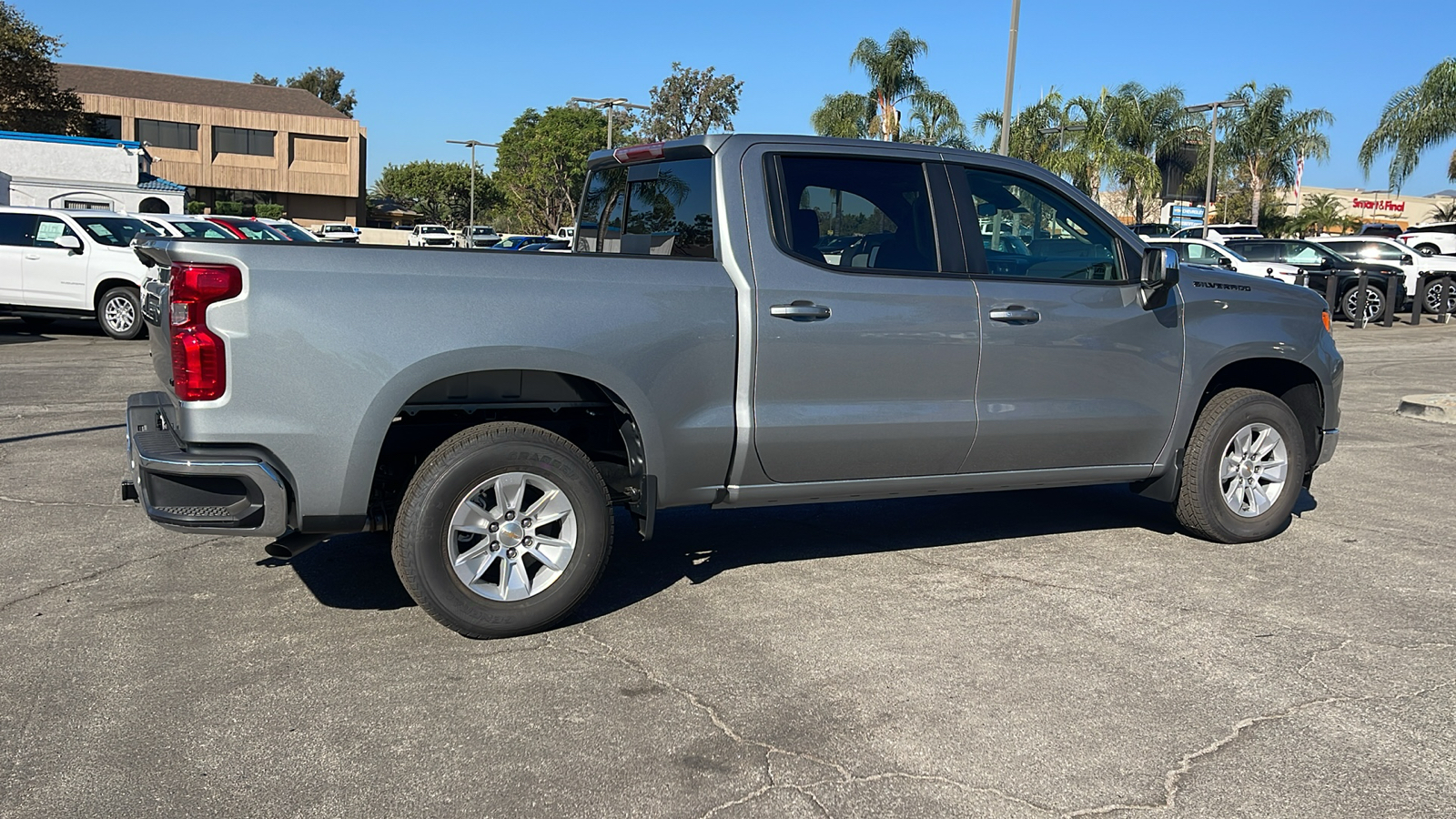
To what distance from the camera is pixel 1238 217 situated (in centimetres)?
6153

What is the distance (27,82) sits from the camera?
46438mm

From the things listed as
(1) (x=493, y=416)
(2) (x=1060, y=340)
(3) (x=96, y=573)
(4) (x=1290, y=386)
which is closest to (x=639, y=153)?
(1) (x=493, y=416)

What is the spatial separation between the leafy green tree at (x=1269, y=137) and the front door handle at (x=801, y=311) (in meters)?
49.7

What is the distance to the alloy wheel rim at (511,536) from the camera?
4.50 meters

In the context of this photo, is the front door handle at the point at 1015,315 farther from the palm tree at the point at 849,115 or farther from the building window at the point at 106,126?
the building window at the point at 106,126

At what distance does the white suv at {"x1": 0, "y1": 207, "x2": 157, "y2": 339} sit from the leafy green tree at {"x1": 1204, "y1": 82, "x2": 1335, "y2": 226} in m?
44.9

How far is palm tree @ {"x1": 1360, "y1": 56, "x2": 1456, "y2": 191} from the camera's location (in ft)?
114

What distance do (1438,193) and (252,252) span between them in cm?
10469

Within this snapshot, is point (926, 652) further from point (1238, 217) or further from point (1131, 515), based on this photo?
point (1238, 217)

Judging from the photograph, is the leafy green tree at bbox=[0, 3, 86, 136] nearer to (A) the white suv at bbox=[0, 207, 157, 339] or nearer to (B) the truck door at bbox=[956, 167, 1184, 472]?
(A) the white suv at bbox=[0, 207, 157, 339]

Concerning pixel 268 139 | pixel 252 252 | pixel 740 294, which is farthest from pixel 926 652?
pixel 268 139

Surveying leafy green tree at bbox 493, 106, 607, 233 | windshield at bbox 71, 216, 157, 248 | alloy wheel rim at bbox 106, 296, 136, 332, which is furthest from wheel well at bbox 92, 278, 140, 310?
leafy green tree at bbox 493, 106, 607, 233

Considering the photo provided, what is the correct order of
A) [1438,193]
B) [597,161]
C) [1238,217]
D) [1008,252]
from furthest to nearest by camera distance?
[1438,193] → [1238,217] → [597,161] → [1008,252]

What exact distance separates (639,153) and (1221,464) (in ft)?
10.8
